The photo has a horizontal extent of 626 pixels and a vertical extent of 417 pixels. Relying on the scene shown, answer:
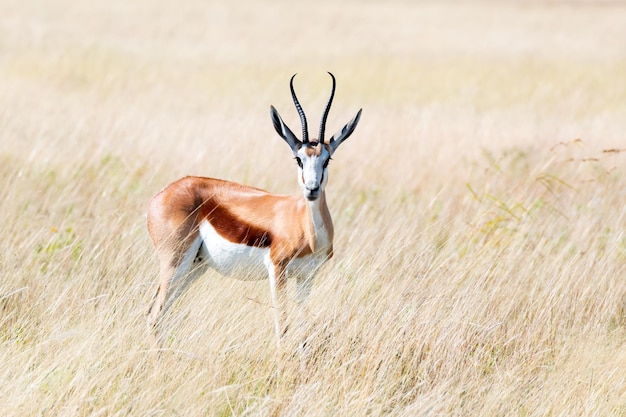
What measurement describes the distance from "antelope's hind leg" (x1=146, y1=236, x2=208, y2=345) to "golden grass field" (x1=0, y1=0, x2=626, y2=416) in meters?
0.11

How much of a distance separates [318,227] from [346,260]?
1.27 meters

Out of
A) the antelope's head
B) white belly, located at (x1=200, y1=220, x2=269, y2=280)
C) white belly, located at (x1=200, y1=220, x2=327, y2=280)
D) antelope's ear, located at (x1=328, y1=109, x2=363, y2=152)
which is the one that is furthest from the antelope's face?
white belly, located at (x1=200, y1=220, x2=269, y2=280)

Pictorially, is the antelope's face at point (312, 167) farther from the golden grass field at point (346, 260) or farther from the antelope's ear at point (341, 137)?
the golden grass field at point (346, 260)

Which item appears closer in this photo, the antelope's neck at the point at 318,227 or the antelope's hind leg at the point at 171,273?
the antelope's neck at the point at 318,227

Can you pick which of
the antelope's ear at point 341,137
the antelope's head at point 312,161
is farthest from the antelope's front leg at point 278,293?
the antelope's ear at point 341,137

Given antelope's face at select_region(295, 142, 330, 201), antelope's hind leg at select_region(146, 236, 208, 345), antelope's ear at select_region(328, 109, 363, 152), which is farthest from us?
antelope's hind leg at select_region(146, 236, 208, 345)

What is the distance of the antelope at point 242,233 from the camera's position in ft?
16.4

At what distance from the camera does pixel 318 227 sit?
4988 millimetres

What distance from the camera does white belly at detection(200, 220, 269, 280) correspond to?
5086 millimetres

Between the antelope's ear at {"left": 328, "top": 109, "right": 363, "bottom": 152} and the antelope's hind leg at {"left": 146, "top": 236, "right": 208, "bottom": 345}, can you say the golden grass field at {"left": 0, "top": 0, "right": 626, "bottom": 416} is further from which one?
the antelope's ear at {"left": 328, "top": 109, "right": 363, "bottom": 152}

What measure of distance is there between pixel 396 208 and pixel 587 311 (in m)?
2.66

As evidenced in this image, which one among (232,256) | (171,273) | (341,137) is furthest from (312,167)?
(171,273)

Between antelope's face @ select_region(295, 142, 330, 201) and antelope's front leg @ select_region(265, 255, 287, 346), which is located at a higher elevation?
antelope's face @ select_region(295, 142, 330, 201)

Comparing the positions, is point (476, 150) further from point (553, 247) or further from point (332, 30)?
point (332, 30)
